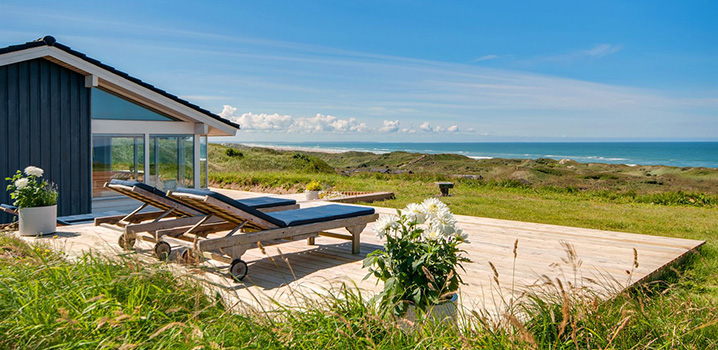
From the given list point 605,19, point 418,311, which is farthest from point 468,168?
point 418,311

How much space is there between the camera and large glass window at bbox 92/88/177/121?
8664 mm

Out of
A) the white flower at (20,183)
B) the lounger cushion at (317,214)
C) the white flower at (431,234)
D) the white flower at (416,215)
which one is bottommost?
the lounger cushion at (317,214)

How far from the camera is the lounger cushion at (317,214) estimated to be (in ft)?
16.2

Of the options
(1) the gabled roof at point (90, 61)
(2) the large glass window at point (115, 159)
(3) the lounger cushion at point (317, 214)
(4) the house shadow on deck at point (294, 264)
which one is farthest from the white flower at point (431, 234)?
(2) the large glass window at point (115, 159)

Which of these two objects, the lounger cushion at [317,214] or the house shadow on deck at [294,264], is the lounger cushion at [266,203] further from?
the lounger cushion at [317,214]

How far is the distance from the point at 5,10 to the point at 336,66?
30.5 meters

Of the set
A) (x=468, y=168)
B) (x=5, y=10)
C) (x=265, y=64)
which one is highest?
(x=265, y=64)

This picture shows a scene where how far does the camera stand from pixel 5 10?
10.2 m

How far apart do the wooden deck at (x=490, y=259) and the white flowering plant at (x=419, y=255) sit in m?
1.00

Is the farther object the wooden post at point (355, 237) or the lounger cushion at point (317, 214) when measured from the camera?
the wooden post at point (355, 237)

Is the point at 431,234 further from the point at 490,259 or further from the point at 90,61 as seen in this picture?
the point at 90,61

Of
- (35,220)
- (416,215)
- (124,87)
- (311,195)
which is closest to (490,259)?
(416,215)

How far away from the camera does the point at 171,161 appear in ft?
32.7

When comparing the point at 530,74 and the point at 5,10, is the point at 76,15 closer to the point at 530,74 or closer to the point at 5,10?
the point at 5,10
